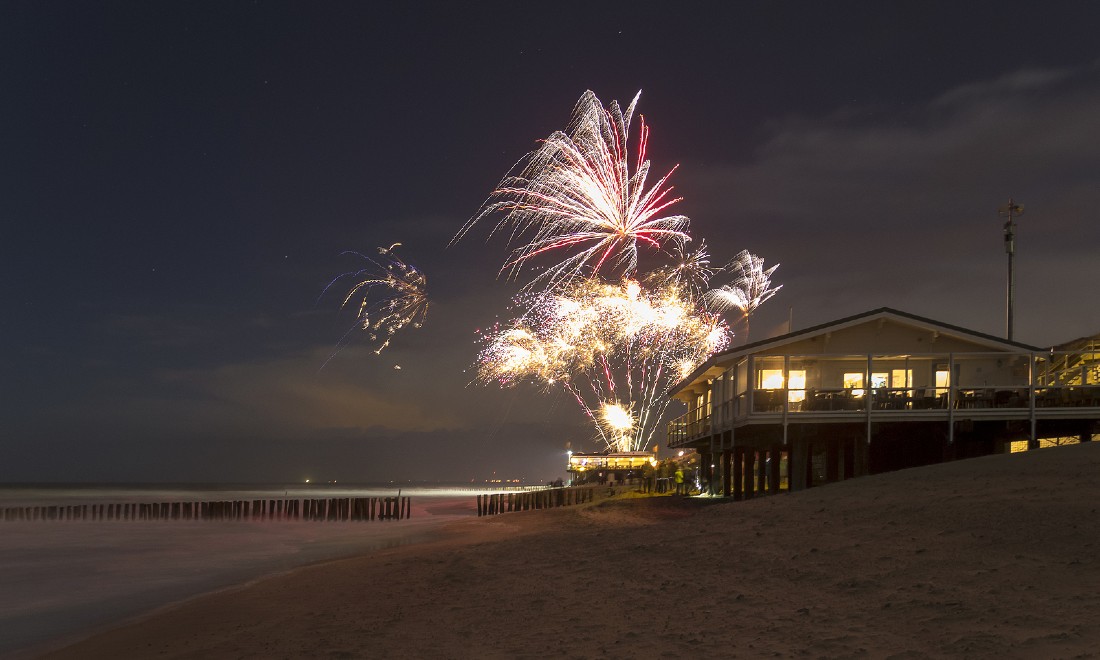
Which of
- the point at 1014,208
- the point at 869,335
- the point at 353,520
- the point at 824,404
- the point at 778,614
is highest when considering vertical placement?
the point at 1014,208

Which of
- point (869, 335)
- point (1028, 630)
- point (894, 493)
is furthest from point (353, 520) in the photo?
point (1028, 630)

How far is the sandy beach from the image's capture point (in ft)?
29.8

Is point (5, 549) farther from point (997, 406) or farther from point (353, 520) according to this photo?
point (997, 406)

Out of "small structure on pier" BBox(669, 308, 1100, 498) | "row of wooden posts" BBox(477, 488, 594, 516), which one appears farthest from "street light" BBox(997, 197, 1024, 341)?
"row of wooden posts" BBox(477, 488, 594, 516)

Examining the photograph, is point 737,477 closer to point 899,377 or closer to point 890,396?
point 899,377

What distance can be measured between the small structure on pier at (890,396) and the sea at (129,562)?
44.1 ft

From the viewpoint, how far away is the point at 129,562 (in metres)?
30.6

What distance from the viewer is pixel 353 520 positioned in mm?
54656

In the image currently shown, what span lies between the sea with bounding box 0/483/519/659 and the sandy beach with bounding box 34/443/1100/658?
7.19ft

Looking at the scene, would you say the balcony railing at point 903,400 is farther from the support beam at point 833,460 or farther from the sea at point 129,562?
the sea at point 129,562

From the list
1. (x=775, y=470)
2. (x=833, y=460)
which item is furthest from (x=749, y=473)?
(x=833, y=460)

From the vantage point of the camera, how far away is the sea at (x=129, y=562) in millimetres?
19188

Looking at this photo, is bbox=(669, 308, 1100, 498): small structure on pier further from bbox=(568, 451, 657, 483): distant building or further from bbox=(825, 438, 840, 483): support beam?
bbox=(568, 451, 657, 483): distant building

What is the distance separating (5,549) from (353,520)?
2066 centimetres
